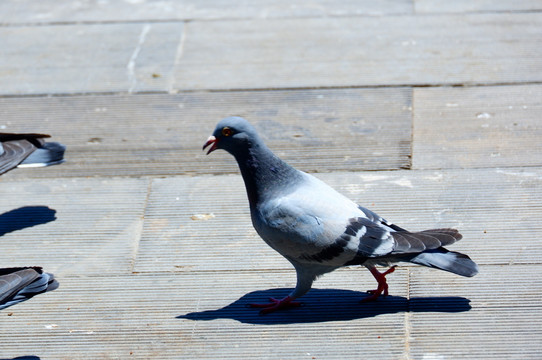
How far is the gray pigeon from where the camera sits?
4.54 metres

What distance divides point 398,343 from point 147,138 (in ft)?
11.8

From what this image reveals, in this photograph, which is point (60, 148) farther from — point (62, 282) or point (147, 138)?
point (62, 282)

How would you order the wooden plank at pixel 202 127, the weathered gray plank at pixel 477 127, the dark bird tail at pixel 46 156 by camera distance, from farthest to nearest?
the wooden plank at pixel 202 127
the weathered gray plank at pixel 477 127
the dark bird tail at pixel 46 156

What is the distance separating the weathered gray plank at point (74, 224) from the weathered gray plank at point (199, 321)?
0.26 metres

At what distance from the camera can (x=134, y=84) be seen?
27.0 feet

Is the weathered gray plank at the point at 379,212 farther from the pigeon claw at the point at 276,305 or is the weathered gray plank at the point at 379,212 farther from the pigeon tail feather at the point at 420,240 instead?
the pigeon tail feather at the point at 420,240

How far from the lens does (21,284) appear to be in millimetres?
4316

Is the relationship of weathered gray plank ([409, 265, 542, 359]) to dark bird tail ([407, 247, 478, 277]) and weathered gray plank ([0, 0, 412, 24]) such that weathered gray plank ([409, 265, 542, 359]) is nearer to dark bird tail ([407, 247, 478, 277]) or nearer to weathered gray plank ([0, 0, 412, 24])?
dark bird tail ([407, 247, 478, 277])

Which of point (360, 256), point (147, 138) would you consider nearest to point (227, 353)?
point (360, 256)

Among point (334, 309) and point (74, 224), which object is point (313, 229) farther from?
point (74, 224)

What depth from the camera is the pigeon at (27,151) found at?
612 centimetres

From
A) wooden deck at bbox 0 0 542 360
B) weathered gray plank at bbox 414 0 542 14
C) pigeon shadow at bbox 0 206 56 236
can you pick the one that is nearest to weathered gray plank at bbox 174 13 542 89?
wooden deck at bbox 0 0 542 360

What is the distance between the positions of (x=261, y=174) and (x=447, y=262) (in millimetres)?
1217

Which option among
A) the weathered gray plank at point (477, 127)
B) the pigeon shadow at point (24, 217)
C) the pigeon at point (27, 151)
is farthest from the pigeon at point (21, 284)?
the weathered gray plank at point (477, 127)
